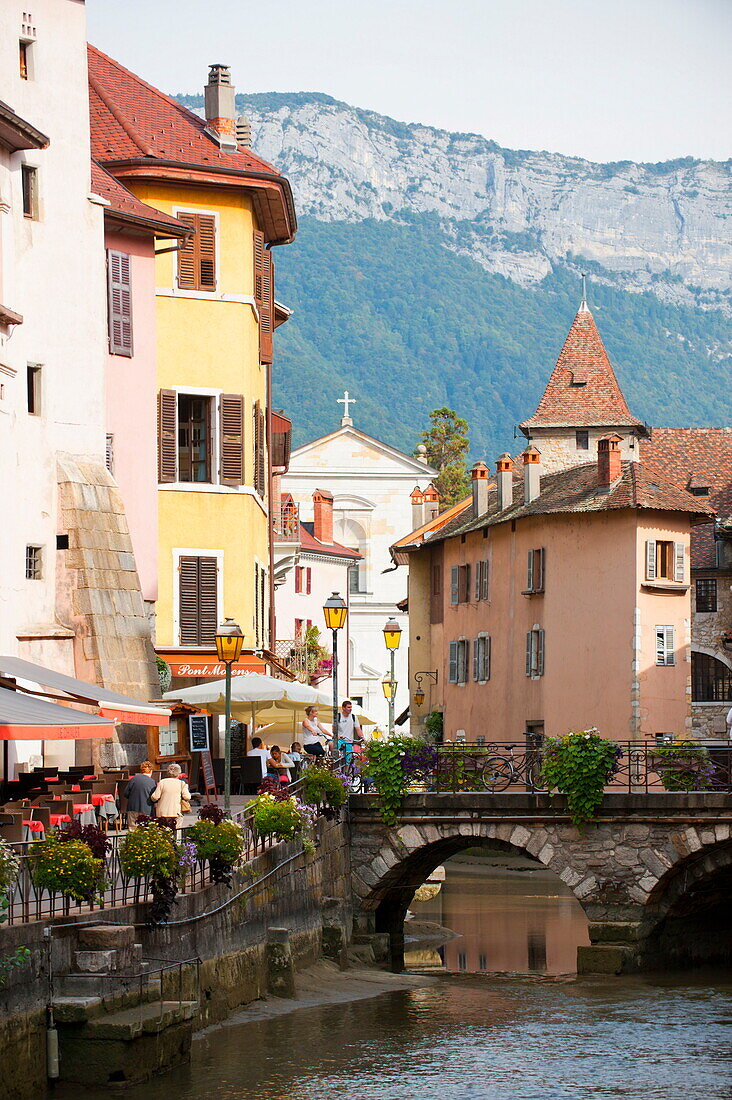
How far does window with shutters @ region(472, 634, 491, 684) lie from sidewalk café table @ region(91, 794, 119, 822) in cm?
3500

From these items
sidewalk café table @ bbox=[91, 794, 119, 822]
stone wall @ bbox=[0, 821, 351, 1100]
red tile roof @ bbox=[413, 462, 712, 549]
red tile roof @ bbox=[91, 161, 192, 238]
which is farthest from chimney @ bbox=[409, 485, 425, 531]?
sidewalk café table @ bbox=[91, 794, 119, 822]

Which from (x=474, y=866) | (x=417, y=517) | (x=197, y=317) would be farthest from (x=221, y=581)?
(x=417, y=517)

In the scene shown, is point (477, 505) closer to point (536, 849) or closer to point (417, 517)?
point (417, 517)

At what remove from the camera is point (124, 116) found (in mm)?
41375

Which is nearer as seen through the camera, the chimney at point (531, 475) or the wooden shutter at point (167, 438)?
the wooden shutter at point (167, 438)

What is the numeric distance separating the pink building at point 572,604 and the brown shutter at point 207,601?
17.5 metres

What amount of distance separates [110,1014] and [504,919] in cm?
2824

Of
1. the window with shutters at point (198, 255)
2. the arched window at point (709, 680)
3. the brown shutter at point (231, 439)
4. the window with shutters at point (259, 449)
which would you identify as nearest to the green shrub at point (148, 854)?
the brown shutter at point (231, 439)

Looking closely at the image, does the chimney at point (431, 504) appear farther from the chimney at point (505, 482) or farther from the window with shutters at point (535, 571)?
the window with shutters at point (535, 571)

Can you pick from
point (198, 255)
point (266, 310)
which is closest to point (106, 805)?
point (198, 255)

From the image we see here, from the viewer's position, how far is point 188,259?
40.2 metres

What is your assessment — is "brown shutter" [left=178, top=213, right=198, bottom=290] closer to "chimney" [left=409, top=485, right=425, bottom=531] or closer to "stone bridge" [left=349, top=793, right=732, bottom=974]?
"stone bridge" [left=349, top=793, right=732, bottom=974]

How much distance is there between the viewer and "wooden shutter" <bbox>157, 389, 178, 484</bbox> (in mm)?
39219

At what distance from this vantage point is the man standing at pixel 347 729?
36781 mm
